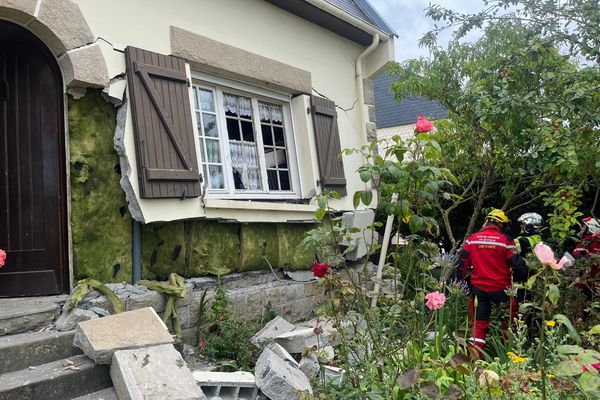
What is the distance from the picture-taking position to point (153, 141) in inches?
163

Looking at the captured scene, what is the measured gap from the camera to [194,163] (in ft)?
14.4

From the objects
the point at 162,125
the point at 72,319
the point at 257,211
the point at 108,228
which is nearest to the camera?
the point at 72,319

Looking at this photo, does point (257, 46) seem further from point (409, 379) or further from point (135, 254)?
point (409, 379)

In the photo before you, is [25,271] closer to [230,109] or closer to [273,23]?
[230,109]

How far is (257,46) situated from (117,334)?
3.42 m

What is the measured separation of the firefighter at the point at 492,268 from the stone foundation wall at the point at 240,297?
1.54m

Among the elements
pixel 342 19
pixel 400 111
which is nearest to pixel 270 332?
pixel 342 19

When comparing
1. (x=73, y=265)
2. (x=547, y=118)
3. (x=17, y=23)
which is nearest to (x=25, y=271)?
(x=73, y=265)

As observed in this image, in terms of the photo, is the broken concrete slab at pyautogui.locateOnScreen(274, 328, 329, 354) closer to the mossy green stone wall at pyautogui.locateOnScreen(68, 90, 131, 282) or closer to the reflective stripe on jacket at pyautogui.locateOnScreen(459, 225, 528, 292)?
the mossy green stone wall at pyautogui.locateOnScreen(68, 90, 131, 282)

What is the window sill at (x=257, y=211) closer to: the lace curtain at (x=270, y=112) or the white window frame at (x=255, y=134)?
the white window frame at (x=255, y=134)

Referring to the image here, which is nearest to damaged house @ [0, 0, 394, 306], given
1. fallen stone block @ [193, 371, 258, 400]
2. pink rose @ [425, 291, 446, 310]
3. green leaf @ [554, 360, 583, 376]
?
fallen stone block @ [193, 371, 258, 400]

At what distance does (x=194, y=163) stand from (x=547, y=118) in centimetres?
342

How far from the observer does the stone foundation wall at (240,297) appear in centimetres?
386

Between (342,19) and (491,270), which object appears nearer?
(491,270)
